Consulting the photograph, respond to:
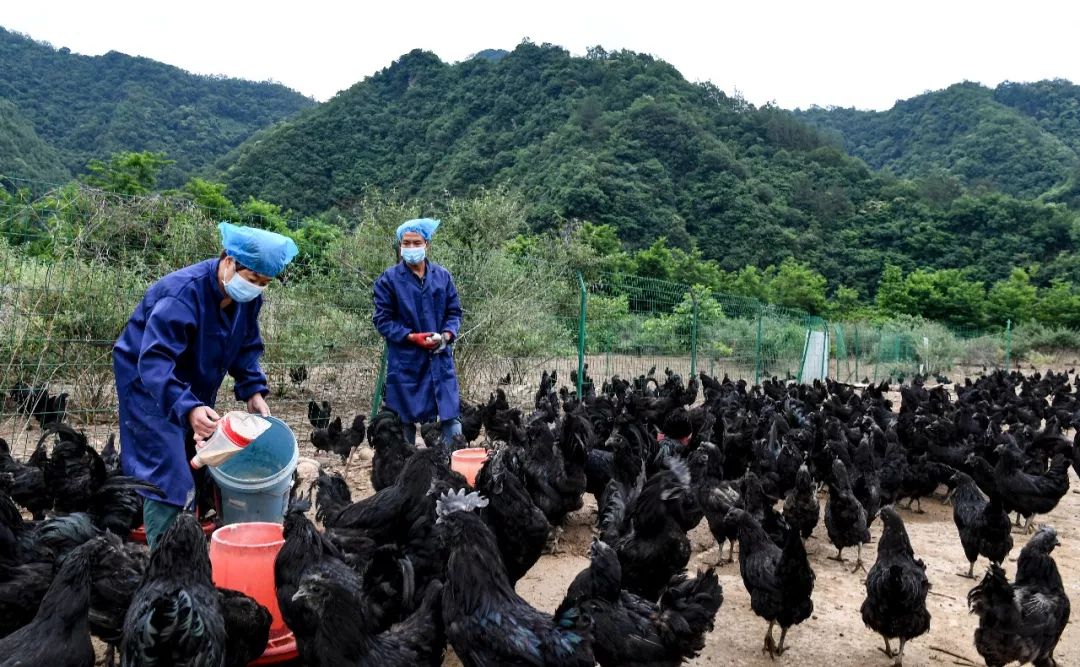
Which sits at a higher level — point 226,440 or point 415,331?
point 415,331

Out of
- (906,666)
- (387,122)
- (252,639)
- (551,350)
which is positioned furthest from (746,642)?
(387,122)

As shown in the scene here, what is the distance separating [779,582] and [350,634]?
2508mm

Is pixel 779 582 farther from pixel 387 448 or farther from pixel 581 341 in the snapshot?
pixel 581 341

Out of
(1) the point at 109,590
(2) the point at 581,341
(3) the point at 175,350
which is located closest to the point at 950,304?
(2) the point at 581,341

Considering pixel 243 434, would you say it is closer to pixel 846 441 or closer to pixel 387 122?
pixel 846 441

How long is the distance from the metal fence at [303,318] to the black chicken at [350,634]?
14.5 ft

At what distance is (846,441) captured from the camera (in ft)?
24.8

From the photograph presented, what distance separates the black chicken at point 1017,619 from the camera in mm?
3746

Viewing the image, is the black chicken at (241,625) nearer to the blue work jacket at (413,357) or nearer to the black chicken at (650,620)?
the black chicken at (650,620)

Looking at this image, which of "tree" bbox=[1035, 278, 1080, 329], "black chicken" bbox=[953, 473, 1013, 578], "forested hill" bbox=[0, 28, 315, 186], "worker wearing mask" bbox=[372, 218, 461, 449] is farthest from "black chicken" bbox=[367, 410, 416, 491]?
"tree" bbox=[1035, 278, 1080, 329]

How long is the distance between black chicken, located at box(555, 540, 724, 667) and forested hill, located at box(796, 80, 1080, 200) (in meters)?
61.7

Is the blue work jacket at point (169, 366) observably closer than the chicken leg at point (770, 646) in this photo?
Yes

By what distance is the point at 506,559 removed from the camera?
14.4 feet

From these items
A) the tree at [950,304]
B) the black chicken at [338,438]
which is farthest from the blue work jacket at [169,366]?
the tree at [950,304]
